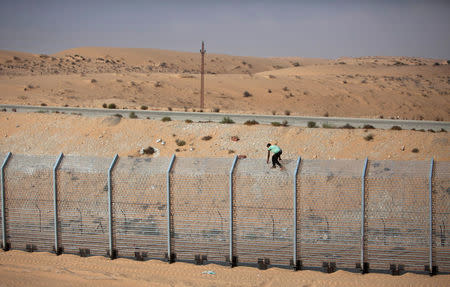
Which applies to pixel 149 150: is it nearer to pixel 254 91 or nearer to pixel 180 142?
pixel 180 142

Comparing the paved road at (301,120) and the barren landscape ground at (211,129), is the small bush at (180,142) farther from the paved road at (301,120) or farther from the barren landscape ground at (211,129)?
the paved road at (301,120)

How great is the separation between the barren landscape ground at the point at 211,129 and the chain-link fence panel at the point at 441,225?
345mm

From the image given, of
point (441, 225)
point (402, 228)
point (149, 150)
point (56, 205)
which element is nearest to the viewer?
point (402, 228)

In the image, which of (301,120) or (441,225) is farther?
(301,120)

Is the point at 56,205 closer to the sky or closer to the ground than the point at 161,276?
closer to the sky

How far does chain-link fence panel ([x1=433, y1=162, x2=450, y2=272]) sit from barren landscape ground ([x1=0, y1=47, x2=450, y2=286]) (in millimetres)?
345

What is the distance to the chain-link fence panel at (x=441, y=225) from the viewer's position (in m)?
10.2

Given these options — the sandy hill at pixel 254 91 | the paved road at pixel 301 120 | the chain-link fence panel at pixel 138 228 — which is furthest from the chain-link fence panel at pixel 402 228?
the sandy hill at pixel 254 91

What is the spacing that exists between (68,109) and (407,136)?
22.2m

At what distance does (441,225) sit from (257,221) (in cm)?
→ 372

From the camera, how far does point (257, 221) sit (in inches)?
431

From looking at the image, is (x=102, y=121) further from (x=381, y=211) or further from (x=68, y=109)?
(x=381, y=211)

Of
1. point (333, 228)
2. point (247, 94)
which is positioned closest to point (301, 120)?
point (333, 228)

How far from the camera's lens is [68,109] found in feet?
117
